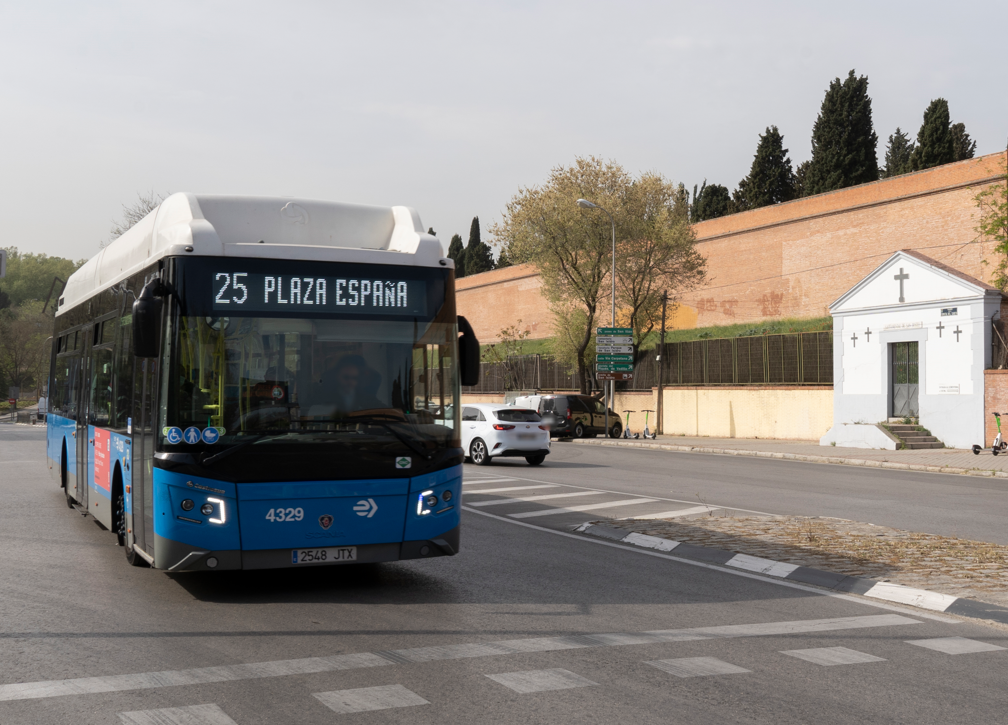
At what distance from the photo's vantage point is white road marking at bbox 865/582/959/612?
7672 millimetres

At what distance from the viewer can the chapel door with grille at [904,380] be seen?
28797 millimetres

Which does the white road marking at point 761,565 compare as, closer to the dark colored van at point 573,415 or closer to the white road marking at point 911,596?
the white road marking at point 911,596

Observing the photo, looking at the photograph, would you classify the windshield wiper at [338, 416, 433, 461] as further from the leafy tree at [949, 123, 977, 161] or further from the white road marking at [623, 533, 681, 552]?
the leafy tree at [949, 123, 977, 161]

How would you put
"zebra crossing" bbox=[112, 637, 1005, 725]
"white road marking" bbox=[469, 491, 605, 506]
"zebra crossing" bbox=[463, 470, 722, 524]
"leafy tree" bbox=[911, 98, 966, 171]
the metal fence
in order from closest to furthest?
1. "zebra crossing" bbox=[112, 637, 1005, 725]
2. "zebra crossing" bbox=[463, 470, 722, 524]
3. "white road marking" bbox=[469, 491, 605, 506]
4. the metal fence
5. "leafy tree" bbox=[911, 98, 966, 171]

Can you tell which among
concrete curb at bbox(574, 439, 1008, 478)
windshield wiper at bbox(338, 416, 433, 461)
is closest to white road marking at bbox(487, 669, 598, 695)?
windshield wiper at bbox(338, 416, 433, 461)

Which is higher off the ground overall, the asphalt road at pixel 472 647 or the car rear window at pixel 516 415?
the car rear window at pixel 516 415

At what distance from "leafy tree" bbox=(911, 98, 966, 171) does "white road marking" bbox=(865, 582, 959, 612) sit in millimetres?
49217

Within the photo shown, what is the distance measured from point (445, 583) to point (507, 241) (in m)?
35.2

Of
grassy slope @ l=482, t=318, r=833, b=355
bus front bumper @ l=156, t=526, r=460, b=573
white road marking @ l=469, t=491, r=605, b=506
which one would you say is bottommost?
white road marking @ l=469, t=491, r=605, b=506

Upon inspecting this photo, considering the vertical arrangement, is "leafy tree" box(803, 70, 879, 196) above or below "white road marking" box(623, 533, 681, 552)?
above

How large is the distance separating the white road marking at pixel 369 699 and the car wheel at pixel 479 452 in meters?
17.7

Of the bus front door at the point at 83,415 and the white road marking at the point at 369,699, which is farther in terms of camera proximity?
the bus front door at the point at 83,415

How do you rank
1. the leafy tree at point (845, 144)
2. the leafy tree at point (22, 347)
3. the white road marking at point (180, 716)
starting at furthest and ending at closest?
the leafy tree at point (22, 347), the leafy tree at point (845, 144), the white road marking at point (180, 716)

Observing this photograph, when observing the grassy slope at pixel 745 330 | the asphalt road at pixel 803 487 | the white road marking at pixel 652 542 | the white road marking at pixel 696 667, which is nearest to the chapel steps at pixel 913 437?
the asphalt road at pixel 803 487
